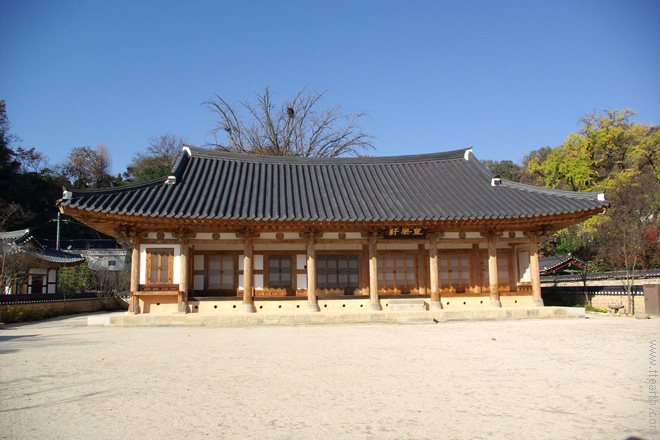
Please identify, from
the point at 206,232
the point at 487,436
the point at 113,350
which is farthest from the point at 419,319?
the point at 487,436

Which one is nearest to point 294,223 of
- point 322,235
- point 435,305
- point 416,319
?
point 322,235

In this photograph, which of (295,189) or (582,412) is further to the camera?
(295,189)

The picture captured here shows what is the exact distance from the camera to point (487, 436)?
4.27m

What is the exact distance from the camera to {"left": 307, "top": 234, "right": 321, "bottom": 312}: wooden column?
14.9 meters

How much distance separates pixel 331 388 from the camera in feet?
19.5

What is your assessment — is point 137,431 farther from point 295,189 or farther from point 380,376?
point 295,189

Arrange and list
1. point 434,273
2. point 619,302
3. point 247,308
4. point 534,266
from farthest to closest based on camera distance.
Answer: point 619,302, point 534,266, point 434,273, point 247,308

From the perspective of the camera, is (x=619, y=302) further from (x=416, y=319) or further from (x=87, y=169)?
(x=87, y=169)

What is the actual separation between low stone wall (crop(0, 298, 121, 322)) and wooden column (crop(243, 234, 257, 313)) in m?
10.2

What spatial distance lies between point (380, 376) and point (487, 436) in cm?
245

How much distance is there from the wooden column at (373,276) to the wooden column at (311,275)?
1.87m

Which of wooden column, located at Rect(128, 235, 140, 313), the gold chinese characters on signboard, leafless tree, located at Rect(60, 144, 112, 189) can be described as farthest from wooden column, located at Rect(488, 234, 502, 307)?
leafless tree, located at Rect(60, 144, 112, 189)

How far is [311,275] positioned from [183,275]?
160 inches

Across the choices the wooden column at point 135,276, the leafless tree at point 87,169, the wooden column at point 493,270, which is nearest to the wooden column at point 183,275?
the wooden column at point 135,276
